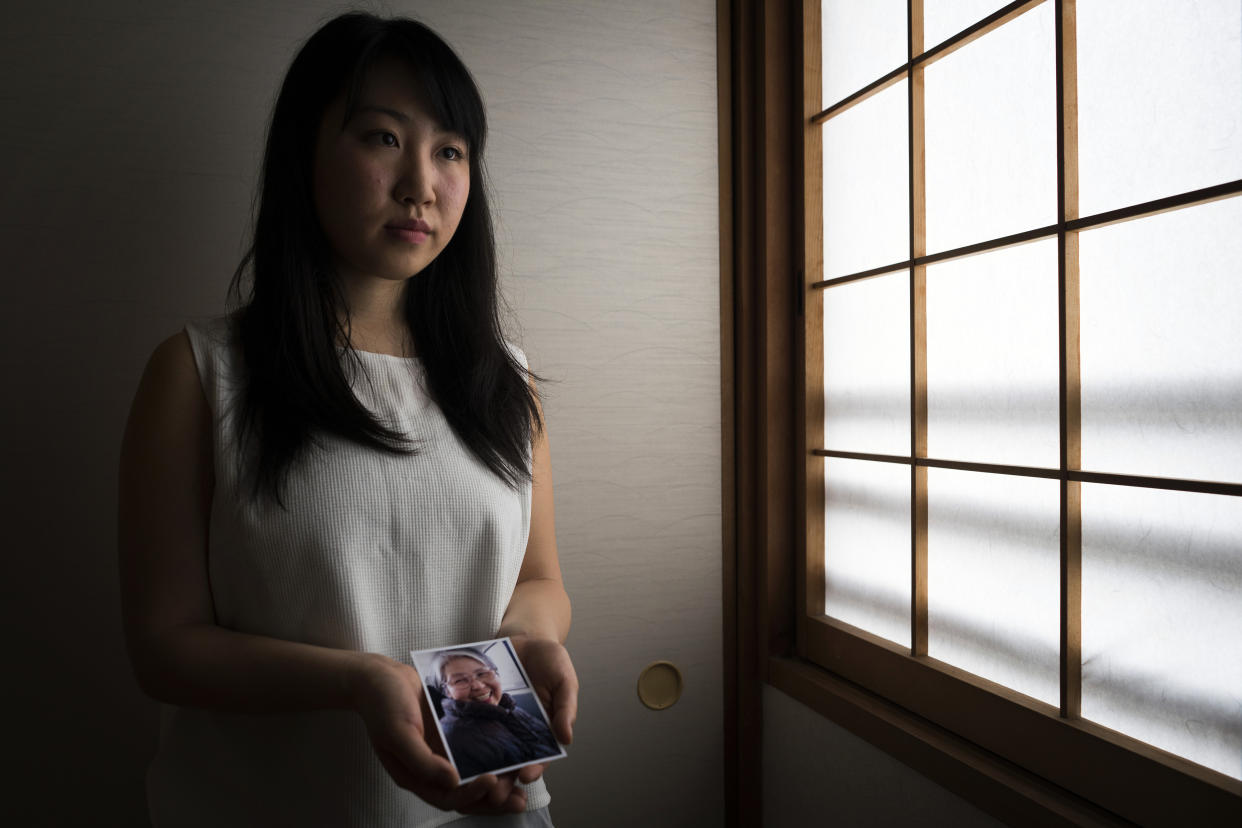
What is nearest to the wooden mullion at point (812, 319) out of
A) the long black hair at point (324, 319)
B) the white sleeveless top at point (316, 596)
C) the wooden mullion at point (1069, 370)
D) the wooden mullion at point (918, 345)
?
the wooden mullion at point (918, 345)

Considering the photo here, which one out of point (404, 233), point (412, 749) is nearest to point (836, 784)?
point (412, 749)

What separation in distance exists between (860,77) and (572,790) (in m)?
1.55

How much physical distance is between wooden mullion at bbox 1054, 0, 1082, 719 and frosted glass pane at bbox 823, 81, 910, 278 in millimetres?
321

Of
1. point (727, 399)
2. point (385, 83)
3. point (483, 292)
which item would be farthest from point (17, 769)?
point (727, 399)

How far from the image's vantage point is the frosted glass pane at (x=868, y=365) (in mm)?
1412

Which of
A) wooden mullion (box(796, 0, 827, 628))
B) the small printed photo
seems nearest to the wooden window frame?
wooden mullion (box(796, 0, 827, 628))

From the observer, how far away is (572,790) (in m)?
1.59

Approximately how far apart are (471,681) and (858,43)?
137cm

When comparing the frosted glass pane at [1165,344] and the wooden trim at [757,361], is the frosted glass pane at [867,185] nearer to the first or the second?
the wooden trim at [757,361]

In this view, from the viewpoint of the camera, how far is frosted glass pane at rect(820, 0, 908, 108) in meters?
1.42

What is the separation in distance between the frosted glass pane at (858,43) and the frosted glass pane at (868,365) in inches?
15.7

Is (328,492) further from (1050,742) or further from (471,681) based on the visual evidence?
(1050,742)

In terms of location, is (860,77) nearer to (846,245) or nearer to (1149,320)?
(846,245)

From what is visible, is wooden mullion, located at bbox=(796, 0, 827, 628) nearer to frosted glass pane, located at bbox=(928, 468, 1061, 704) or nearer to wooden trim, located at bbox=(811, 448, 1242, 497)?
wooden trim, located at bbox=(811, 448, 1242, 497)
